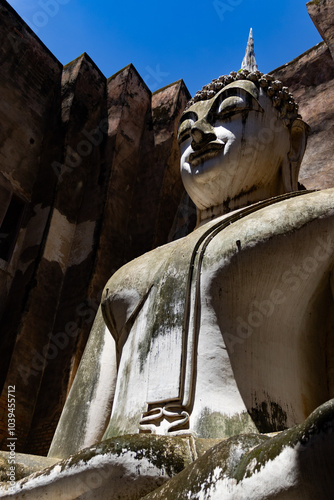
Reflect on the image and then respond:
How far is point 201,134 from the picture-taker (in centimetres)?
373

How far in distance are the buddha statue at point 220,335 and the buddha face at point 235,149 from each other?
10.4 inches

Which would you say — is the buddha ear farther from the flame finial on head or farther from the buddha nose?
the flame finial on head

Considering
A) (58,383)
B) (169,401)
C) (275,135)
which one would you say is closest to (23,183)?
(58,383)

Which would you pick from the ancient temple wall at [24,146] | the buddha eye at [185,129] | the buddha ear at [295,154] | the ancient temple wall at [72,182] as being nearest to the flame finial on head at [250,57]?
the ancient temple wall at [72,182]

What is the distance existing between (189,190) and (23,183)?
9.86 feet

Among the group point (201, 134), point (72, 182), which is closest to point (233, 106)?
point (201, 134)

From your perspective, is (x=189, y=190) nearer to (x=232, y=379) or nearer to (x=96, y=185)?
(x=232, y=379)

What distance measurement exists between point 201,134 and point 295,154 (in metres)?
0.66

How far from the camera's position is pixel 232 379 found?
2.77 metres

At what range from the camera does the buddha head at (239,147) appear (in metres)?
3.71

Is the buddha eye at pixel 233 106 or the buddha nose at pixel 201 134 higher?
the buddha eye at pixel 233 106

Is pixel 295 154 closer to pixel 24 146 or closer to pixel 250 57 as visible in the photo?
A: pixel 24 146

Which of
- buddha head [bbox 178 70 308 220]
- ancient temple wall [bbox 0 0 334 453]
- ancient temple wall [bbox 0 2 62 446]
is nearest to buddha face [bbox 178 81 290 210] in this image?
buddha head [bbox 178 70 308 220]

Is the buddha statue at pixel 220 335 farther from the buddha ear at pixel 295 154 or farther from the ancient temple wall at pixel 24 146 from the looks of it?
the ancient temple wall at pixel 24 146
